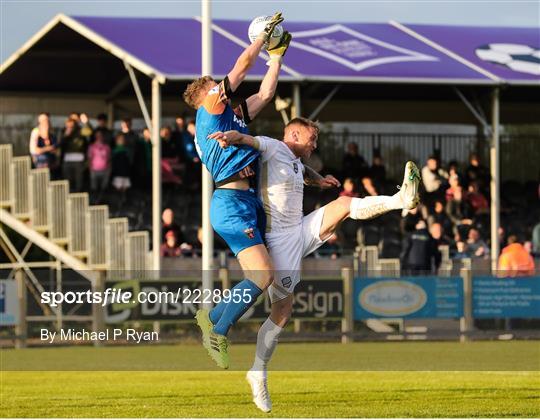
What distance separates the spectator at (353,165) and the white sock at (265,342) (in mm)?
17279

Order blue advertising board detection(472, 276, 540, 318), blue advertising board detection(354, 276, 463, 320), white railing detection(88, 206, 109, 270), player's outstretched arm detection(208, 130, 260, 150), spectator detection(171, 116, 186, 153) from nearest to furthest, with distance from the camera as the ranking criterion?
player's outstretched arm detection(208, 130, 260, 150), blue advertising board detection(354, 276, 463, 320), blue advertising board detection(472, 276, 540, 318), white railing detection(88, 206, 109, 270), spectator detection(171, 116, 186, 153)

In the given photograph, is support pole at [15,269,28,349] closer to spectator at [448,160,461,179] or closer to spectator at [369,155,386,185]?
spectator at [369,155,386,185]

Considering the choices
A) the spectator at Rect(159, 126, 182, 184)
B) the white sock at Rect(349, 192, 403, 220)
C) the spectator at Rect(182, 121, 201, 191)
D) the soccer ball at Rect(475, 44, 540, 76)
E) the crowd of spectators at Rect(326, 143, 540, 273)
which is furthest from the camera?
the soccer ball at Rect(475, 44, 540, 76)

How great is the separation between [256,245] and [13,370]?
864cm

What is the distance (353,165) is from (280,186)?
17.7 meters

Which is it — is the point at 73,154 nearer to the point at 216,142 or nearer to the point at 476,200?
the point at 476,200

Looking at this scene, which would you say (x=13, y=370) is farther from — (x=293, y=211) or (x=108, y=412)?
(x=293, y=211)

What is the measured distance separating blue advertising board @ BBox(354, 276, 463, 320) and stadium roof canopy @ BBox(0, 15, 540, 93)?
14.8 ft

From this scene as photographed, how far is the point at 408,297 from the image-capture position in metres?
24.9

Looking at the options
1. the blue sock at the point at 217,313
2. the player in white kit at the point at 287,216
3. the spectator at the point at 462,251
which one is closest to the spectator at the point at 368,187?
the spectator at the point at 462,251

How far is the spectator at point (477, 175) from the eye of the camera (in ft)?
99.7

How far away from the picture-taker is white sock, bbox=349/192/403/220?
39.0 ft

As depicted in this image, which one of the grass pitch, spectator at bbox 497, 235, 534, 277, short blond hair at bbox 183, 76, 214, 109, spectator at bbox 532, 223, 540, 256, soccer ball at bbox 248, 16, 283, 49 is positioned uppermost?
soccer ball at bbox 248, 16, 283, 49

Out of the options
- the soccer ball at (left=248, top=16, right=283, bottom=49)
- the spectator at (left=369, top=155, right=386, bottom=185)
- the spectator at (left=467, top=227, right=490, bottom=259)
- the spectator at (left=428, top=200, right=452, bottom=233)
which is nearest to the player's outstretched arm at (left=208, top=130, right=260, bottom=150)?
the soccer ball at (left=248, top=16, right=283, bottom=49)
